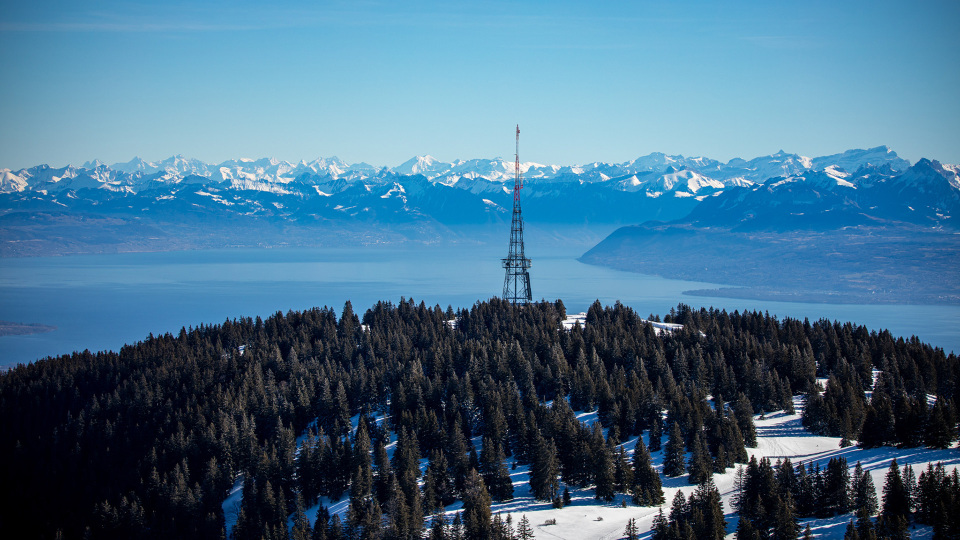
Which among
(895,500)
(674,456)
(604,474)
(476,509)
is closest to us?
(895,500)

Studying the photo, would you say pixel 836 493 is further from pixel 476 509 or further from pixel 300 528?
pixel 300 528

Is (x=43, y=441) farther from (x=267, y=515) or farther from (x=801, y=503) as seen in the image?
(x=801, y=503)

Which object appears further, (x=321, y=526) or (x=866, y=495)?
(x=321, y=526)

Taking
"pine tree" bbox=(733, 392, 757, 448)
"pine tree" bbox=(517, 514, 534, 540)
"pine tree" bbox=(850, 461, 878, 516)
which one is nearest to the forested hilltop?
"pine tree" bbox=(733, 392, 757, 448)

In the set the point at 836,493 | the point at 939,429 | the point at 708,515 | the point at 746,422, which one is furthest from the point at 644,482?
the point at 939,429

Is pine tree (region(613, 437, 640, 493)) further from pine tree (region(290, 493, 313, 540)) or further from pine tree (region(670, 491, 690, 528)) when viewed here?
pine tree (region(290, 493, 313, 540))

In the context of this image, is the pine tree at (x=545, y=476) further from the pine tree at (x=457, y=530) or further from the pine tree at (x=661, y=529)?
the pine tree at (x=661, y=529)
